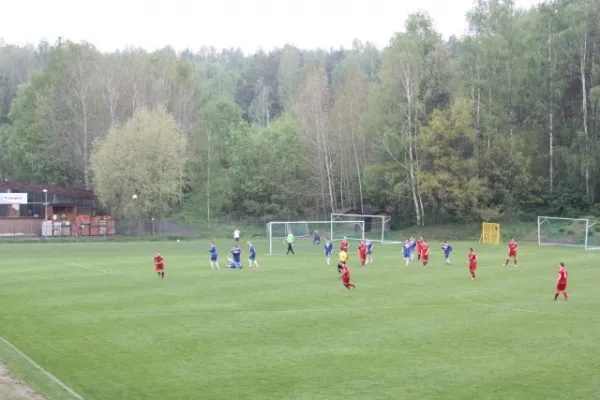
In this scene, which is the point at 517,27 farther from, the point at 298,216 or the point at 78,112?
the point at 78,112

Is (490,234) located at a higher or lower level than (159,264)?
higher

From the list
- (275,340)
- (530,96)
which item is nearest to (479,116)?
(530,96)

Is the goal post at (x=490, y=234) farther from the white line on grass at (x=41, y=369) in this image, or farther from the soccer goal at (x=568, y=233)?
the white line on grass at (x=41, y=369)

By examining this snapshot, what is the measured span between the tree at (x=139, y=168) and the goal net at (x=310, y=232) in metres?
12.9

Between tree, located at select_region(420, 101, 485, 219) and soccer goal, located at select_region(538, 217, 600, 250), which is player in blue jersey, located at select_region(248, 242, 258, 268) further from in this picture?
tree, located at select_region(420, 101, 485, 219)

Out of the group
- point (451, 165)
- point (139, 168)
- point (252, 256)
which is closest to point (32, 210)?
point (139, 168)

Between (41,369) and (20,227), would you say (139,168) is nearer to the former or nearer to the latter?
(20,227)

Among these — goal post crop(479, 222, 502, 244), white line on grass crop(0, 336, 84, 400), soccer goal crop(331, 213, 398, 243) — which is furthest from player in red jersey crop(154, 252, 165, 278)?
goal post crop(479, 222, 502, 244)

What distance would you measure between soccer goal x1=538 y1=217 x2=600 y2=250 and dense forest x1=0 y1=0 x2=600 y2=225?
5.95 m

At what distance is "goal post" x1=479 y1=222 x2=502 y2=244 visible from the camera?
2512 inches

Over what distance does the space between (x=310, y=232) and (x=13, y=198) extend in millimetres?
31588

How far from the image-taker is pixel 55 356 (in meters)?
18.9

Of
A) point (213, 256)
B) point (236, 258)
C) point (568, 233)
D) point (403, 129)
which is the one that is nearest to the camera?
point (236, 258)

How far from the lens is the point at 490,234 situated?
65375mm
